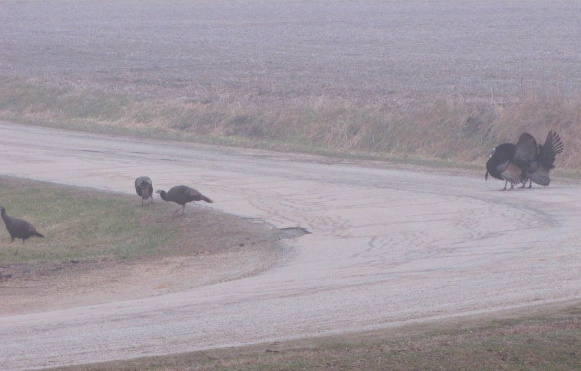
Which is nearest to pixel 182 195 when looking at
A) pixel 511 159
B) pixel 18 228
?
pixel 18 228

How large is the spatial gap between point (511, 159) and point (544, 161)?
826 millimetres

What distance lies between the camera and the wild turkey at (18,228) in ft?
62.8

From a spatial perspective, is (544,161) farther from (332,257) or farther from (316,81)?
(316,81)

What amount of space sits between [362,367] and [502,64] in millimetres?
40923

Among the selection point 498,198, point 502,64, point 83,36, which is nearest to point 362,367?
point 498,198

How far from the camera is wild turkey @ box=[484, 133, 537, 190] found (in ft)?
73.5

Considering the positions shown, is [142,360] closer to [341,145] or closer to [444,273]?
[444,273]

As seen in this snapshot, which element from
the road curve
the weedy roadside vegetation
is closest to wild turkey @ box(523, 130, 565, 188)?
the road curve

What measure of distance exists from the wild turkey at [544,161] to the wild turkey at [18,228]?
11.0m

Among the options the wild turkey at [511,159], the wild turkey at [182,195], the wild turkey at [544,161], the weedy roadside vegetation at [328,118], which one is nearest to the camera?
the wild turkey at [182,195]

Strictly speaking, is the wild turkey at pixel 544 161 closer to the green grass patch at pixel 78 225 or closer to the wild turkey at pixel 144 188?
the green grass patch at pixel 78 225

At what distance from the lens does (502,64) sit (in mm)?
48000

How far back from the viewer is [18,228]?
19.2 meters

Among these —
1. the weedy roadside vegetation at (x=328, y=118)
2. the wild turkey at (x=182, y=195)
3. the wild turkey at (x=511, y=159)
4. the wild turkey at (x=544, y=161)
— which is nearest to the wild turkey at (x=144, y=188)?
the wild turkey at (x=182, y=195)
